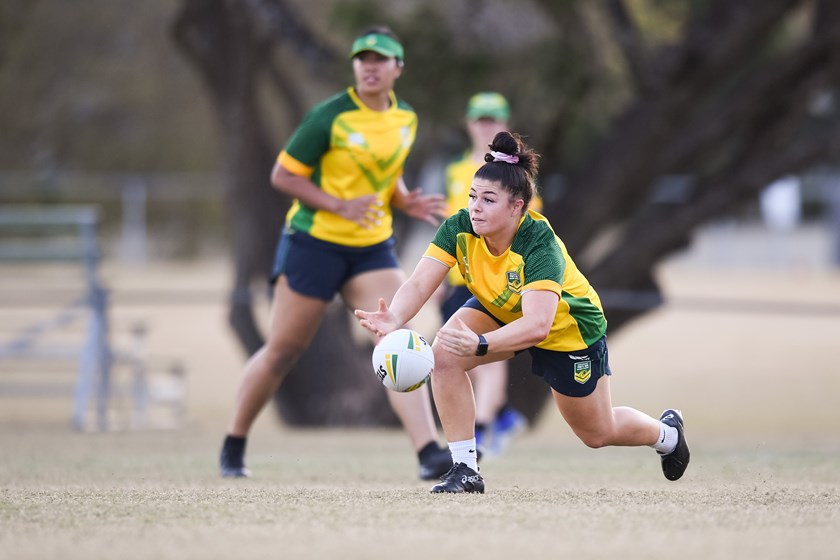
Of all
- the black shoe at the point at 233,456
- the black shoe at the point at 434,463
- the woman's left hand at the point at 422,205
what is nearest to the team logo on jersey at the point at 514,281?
the black shoe at the point at 434,463

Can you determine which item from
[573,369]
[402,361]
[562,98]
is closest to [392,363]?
[402,361]

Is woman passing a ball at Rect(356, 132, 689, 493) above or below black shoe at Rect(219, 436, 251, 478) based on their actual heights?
above

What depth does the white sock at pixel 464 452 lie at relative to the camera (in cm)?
552

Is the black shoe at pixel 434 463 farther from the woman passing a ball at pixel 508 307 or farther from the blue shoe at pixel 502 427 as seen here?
the blue shoe at pixel 502 427

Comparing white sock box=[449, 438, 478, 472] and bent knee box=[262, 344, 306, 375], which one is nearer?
white sock box=[449, 438, 478, 472]

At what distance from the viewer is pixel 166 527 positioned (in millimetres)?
4484

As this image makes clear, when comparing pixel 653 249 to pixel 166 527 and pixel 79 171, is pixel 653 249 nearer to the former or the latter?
pixel 166 527

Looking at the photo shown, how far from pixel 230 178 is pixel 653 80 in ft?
16.0

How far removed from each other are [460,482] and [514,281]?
88 cm

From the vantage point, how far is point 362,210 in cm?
691

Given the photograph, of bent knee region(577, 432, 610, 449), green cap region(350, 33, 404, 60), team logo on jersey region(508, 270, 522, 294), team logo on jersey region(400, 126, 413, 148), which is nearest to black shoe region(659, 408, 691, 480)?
bent knee region(577, 432, 610, 449)

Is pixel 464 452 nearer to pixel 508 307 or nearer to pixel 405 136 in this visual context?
pixel 508 307

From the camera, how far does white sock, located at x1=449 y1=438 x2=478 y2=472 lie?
5516 mm

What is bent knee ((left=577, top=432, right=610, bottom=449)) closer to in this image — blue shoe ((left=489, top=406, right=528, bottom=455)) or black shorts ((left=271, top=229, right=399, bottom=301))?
black shorts ((left=271, top=229, right=399, bottom=301))
